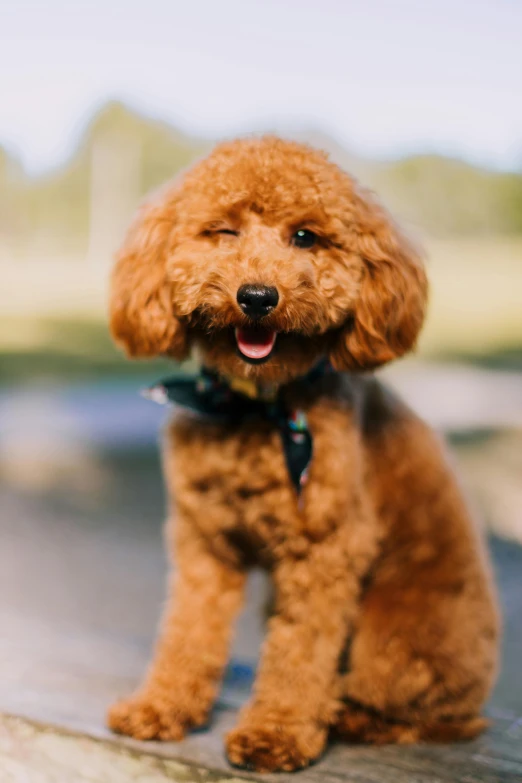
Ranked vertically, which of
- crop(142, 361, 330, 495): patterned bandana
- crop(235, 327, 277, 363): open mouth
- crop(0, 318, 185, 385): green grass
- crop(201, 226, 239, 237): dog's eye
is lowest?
crop(0, 318, 185, 385): green grass

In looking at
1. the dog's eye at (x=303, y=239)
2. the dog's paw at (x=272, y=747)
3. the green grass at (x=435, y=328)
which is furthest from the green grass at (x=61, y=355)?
the dog's paw at (x=272, y=747)

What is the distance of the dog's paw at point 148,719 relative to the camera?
2.47 meters

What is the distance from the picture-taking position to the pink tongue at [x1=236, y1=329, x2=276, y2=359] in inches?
91.0

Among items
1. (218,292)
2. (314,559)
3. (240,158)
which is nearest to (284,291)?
(218,292)

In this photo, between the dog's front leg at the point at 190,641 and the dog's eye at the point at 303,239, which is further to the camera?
the dog's front leg at the point at 190,641

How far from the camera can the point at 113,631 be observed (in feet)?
13.8

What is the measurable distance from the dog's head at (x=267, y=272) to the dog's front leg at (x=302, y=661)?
0.50 meters

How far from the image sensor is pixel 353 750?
255 centimetres

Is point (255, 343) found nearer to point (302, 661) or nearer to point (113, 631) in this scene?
point (302, 661)

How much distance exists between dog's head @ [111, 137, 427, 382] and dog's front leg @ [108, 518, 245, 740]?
56cm

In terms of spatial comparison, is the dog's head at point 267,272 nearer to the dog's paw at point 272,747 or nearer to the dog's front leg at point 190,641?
the dog's front leg at point 190,641

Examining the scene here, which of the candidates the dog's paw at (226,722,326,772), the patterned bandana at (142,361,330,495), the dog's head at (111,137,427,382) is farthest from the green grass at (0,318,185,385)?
the dog's paw at (226,722,326,772)

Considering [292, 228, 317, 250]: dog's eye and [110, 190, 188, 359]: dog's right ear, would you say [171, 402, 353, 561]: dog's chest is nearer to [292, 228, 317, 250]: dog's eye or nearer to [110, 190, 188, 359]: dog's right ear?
[110, 190, 188, 359]: dog's right ear

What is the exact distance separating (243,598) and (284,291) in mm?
921
